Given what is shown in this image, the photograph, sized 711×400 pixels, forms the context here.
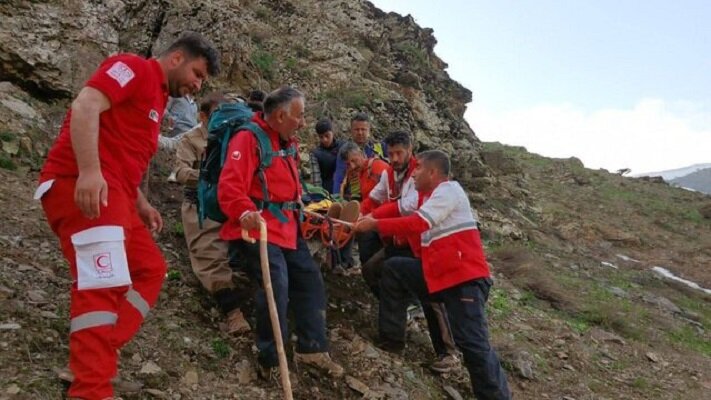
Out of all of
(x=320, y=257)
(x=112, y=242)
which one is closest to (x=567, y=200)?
(x=320, y=257)

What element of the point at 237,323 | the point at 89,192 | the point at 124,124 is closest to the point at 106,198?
the point at 89,192

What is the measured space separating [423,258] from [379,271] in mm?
922

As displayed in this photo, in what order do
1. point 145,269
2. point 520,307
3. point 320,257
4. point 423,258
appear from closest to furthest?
point 145,269 < point 423,258 < point 320,257 < point 520,307

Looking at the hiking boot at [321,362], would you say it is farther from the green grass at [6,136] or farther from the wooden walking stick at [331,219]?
the green grass at [6,136]

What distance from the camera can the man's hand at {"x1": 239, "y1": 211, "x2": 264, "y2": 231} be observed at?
10.8 feet

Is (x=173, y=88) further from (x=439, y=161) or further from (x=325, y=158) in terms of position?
(x=325, y=158)

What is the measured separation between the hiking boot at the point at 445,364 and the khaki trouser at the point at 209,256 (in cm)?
208

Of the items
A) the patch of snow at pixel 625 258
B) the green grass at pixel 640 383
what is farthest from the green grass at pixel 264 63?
the patch of snow at pixel 625 258

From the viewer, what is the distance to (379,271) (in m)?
5.27

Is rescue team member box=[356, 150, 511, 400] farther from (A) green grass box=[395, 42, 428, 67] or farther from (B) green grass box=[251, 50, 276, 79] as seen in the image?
(A) green grass box=[395, 42, 428, 67]

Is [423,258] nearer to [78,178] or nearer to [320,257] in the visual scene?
[320,257]

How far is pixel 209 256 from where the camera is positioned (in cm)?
448

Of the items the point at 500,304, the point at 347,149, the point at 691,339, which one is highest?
the point at 347,149

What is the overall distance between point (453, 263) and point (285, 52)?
9442 mm
